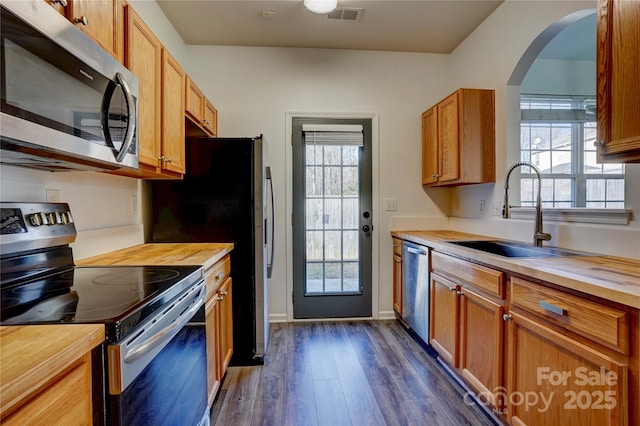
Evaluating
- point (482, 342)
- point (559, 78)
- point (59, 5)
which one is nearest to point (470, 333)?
point (482, 342)

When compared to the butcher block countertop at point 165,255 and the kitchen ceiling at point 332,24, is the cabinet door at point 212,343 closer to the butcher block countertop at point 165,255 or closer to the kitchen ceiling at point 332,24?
the butcher block countertop at point 165,255

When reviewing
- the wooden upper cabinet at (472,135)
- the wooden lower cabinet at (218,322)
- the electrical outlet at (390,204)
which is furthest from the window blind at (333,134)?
the wooden lower cabinet at (218,322)

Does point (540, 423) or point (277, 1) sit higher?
point (277, 1)

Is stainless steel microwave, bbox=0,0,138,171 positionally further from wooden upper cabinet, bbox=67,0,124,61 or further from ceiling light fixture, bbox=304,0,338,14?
ceiling light fixture, bbox=304,0,338,14

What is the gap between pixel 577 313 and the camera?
3.71 feet

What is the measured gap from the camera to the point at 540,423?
132cm

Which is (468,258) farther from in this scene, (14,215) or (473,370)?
(14,215)

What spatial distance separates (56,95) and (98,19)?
1.74ft

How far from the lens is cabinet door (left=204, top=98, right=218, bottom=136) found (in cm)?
266

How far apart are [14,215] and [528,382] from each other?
2128 millimetres

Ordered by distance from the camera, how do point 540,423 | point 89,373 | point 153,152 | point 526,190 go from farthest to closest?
point 526,190 → point 153,152 → point 540,423 → point 89,373

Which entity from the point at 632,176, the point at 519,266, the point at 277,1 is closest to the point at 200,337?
the point at 519,266

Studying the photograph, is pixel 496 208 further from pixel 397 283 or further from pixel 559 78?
pixel 559 78

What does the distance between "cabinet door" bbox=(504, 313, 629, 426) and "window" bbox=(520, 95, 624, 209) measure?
86.4 inches
